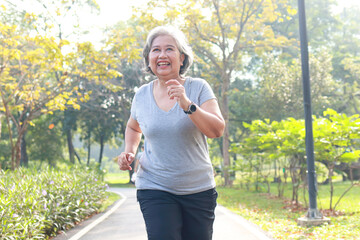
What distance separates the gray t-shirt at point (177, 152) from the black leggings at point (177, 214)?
0.15 feet

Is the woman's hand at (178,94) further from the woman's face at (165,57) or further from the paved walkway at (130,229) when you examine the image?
the paved walkway at (130,229)

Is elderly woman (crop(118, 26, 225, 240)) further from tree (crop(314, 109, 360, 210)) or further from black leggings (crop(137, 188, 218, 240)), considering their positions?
tree (crop(314, 109, 360, 210))

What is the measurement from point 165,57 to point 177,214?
35.1 inches

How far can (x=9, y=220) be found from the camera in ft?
A: 17.4

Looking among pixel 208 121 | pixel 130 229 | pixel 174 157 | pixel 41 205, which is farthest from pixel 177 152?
pixel 130 229

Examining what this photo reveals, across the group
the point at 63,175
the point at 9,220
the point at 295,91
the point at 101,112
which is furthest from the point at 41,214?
the point at 101,112

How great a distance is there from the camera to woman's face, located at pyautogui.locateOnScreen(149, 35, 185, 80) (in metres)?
2.68

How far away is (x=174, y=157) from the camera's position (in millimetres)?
2592

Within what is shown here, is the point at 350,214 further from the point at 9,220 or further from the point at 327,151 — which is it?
Answer: the point at 9,220

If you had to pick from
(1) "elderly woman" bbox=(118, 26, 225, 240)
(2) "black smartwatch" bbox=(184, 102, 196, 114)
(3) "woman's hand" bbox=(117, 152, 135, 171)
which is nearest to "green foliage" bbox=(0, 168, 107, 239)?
(3) "woman's hand" bbox=(117, 152, 135, 171)

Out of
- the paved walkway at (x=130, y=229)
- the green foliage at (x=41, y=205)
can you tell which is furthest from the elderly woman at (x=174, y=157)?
the paved walkway at (x=130, y=229)

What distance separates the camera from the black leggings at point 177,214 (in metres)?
2.50

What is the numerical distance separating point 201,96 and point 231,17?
16531 mm

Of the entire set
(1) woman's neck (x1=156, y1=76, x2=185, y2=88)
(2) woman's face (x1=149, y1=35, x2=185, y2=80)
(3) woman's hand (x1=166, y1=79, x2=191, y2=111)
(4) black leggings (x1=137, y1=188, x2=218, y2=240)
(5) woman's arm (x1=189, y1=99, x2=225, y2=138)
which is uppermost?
(2) woman's face (x1=149, y1=35, x2=185, y2=80)
